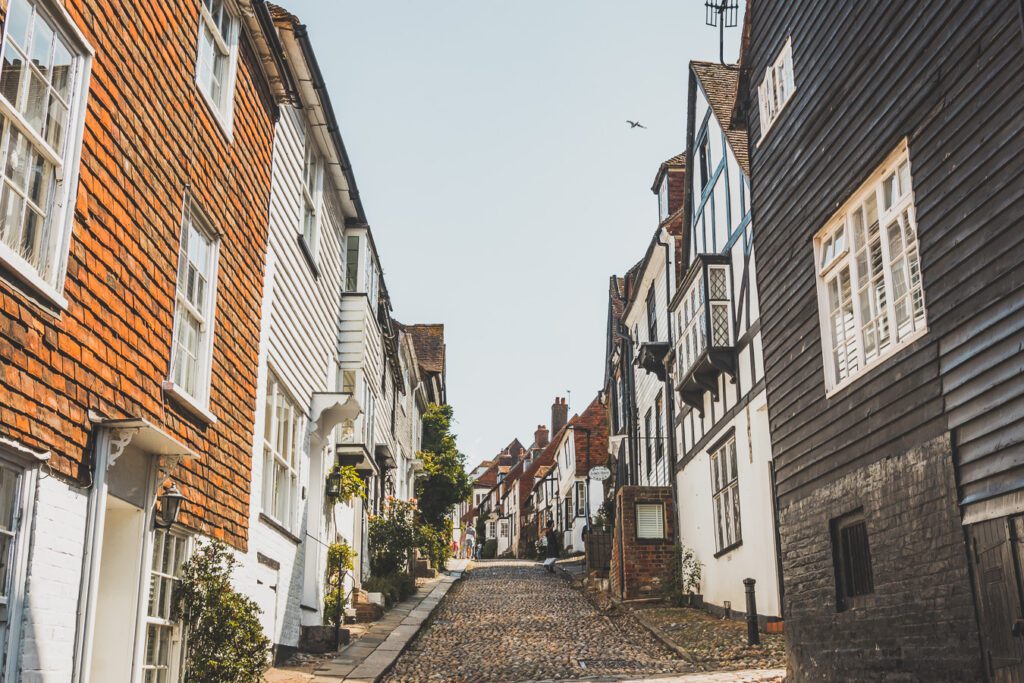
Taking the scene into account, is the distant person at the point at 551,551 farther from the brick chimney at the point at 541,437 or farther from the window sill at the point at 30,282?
the window sill at the point at 30,282

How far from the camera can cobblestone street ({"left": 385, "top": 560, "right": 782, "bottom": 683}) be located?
12.3m

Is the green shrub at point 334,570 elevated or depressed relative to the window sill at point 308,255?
depressed

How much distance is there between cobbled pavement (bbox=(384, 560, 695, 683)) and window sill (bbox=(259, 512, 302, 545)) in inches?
81.1

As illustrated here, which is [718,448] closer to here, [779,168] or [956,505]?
[779,168]

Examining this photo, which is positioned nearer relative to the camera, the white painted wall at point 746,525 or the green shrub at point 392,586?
the white painted wall at point 746,525

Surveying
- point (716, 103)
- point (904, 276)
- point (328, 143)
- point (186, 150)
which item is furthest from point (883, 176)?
point (716, 103)

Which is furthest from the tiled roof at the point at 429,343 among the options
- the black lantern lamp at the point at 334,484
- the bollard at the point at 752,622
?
the bollard at the point at 752,622

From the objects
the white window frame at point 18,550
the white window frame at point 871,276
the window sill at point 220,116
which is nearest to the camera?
the white window frame at point 18,550

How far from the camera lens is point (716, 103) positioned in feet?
60.7

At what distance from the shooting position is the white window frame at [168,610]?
7898 millimetres

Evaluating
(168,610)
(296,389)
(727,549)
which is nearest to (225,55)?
(296,389)

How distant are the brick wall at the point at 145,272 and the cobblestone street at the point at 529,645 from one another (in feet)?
12.4

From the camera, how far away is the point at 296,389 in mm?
13336

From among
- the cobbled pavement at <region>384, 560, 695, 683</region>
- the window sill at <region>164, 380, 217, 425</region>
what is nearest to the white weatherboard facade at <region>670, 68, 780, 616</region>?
the cobbled pavement at <region>384, 560, 695, 683</region>
